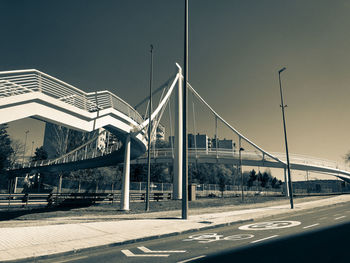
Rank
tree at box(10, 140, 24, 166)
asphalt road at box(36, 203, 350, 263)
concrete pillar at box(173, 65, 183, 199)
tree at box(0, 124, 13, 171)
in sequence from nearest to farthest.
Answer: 1. asphalt road at box(36, 203, 350, 263)
2. concrete pillar at box(173, 65, 183, 199)
3. tree at box(0, 124, 13, 171)
4. tree at box(10, 140, 24, 166)

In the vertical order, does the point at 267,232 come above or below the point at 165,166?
below

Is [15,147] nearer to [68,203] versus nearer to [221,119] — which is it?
[68,203]

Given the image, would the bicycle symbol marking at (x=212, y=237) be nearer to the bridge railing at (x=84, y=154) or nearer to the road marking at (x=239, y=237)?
the road marking at (x=239, y=237)

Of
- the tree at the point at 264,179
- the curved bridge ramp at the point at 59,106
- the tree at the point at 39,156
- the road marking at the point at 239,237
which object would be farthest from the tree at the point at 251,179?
the road marking at the point at 239,237

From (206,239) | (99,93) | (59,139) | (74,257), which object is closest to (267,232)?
(206,239)

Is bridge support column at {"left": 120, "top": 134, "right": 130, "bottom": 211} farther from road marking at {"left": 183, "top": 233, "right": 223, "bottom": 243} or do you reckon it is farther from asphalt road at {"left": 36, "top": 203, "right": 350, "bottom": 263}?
road marking at {"left": 183, "top": 233, "right": 223, "bottom": 243}

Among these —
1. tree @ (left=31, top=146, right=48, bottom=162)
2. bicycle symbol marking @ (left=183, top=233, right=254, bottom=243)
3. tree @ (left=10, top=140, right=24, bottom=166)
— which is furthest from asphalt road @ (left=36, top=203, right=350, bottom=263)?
tree @ (left=31, top=146, right=48, bottom=162)

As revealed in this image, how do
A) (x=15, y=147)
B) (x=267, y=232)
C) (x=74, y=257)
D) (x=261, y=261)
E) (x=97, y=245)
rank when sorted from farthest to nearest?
(x=15, y=147), (x=267, y=232), (x=97, y=245), (x=74, y=257), (x=261, y=261)

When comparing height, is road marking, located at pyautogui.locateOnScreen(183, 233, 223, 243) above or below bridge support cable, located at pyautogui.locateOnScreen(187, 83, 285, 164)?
below

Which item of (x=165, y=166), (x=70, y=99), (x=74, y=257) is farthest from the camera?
(x=165, y=166)

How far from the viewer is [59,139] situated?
133 feet

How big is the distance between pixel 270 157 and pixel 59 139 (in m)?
37.4

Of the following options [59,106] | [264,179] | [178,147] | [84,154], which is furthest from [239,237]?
[264,179]

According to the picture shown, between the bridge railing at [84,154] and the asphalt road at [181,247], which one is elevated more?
the bridge railing at [84,154]
